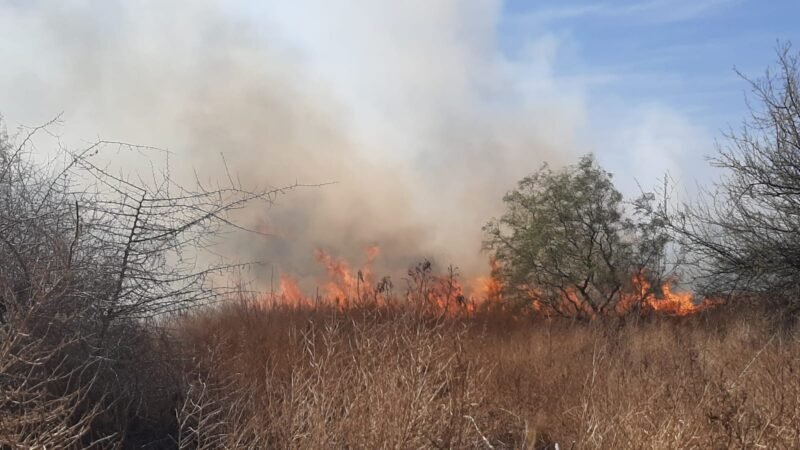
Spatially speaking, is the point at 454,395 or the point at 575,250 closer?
the point at 454,395

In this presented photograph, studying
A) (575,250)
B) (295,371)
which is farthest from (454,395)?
(575,250)

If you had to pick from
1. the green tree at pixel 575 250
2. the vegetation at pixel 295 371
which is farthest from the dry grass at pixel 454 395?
the green tree at pixel 575 250

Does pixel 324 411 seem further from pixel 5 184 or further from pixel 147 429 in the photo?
pixel 5 184

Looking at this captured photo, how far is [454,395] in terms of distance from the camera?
6551 mm

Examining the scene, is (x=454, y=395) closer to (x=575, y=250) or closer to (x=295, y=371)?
(x=295, y=371)

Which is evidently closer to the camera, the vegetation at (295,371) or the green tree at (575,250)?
the vegetation at (295,371)

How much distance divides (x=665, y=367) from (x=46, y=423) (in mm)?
6898

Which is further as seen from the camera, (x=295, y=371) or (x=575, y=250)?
(x=575, y=250)

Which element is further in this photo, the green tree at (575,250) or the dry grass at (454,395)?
the green tree at (575,250)

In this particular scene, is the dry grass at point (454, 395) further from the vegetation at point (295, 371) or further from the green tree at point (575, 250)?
the green tree at point (575, 250)

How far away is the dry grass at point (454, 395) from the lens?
596 centimetres

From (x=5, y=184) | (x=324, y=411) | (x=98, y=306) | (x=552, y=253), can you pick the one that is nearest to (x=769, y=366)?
(x=324, y=411)

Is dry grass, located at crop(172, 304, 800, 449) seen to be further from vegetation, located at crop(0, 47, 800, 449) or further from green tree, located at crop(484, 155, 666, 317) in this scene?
green tree, located at crop(484, 155, 666, 317)

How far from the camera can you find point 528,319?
18.6 meters
